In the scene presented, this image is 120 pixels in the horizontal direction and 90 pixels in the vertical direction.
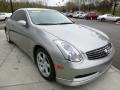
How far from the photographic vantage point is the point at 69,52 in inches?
97.6

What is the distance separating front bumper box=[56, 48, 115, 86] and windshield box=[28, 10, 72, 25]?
5.18 feet

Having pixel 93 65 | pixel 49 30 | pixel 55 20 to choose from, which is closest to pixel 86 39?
pixel 93 65

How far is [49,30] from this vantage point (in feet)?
10.2

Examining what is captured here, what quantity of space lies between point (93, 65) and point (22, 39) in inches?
84.3

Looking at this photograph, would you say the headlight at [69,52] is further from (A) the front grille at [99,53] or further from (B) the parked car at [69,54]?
(A) the front grille at [99,53]

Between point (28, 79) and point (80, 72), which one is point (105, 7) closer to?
point (28, 79)

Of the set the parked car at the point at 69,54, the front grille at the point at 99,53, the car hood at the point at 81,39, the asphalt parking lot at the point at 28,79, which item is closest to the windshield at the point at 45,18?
the parked car at the point at 69,54

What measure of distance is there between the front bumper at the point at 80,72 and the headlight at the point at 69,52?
9cm

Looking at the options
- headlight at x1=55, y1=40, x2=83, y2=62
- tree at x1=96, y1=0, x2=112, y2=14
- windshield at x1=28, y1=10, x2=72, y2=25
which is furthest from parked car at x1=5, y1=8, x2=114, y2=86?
tree at x1=96, y1=0, x2=112, y2=14

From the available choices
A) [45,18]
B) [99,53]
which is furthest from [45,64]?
[45,18]

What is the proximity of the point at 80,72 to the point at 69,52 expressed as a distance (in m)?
0.36

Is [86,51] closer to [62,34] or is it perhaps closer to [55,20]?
[62,34]

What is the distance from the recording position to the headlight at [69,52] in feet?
7.99

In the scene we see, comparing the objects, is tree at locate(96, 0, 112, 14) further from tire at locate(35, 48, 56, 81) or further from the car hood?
tire at locate(35, 48, 56, 81)
